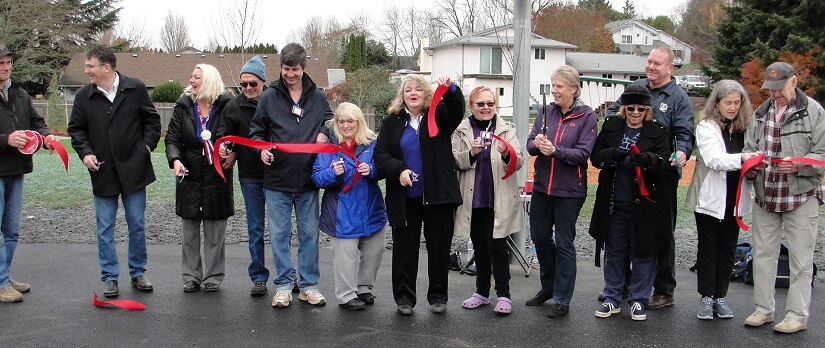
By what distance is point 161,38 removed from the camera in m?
72.2

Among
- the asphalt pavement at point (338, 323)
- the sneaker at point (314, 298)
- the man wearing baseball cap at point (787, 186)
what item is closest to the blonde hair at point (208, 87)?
the asphalt pavement at point (338, 323)

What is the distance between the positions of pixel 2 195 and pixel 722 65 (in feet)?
93.1

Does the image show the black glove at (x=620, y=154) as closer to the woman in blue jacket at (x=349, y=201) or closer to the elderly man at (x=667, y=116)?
the elderly man at (x=667, y=116)

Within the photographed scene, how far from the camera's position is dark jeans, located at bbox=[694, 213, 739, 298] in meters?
5.84

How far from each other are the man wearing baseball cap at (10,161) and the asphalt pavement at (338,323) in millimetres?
259

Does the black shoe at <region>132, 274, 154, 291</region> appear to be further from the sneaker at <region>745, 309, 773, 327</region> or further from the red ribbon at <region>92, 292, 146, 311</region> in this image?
the sneaker at <region>745, 309, 773, 327</region>

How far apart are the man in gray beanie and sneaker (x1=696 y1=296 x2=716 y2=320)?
3707 millimetres

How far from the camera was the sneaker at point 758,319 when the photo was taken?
5578 millimetres

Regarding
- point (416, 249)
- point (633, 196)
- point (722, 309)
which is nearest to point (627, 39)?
point (722, 309)

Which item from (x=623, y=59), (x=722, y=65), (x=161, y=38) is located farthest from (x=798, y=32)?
(x=161, y=38)

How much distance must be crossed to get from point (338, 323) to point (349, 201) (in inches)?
39.0

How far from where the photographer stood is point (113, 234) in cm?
640

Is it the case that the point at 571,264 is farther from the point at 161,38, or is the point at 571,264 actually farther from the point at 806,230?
the point at 161,38

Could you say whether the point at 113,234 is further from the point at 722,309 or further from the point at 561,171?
the point at 722,309
